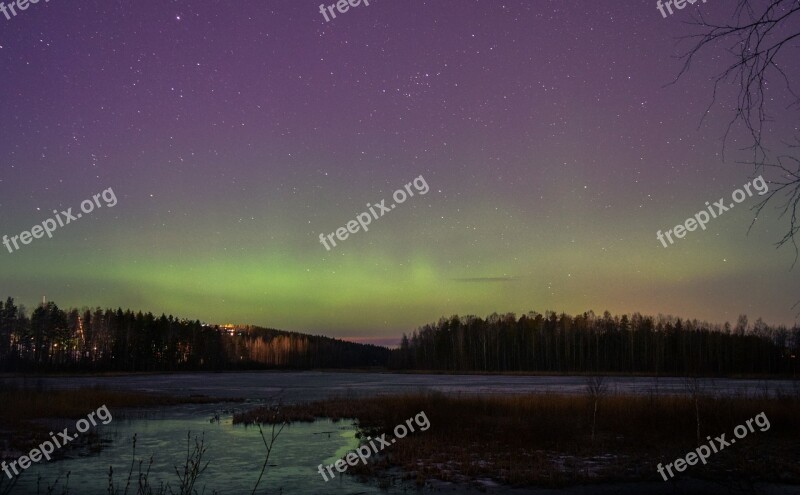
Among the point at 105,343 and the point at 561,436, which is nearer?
the point at 561,436

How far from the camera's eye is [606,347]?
11944 centimetres

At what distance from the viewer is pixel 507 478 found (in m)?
16.5

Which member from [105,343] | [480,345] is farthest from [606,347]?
[105,343]

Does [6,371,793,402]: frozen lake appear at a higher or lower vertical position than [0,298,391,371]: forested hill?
lower

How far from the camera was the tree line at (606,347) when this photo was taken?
10650 cm

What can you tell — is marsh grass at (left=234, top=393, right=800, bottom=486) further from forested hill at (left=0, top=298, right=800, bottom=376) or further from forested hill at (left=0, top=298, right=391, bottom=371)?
forested hill at (left=0, top=298, right=391, bottom=371)

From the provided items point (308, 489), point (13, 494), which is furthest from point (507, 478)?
point (13, 494)

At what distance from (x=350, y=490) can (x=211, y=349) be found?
459 feet

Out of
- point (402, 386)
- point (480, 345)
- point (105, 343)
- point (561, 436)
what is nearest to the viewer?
point (561, 436)

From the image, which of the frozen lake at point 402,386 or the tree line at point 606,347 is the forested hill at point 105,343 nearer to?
the frozen lake at point 402,386

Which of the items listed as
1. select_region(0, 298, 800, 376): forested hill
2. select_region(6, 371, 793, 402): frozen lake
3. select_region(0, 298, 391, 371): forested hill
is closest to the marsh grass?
select_region(6, 371, 793, 402): frozen lake

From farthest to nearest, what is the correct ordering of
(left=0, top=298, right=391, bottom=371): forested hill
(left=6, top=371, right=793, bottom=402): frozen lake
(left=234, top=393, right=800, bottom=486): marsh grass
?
(left=0, top=298, right=391, bottom=371): forested hill → (left=6, top=371, right=793, bottom=402): frozen lake → (left=234, top=393, right=800, bottom=486): marsh grass

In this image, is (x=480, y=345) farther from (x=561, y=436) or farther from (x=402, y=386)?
(x=561, y=436)

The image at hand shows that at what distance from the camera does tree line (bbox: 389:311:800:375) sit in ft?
349
